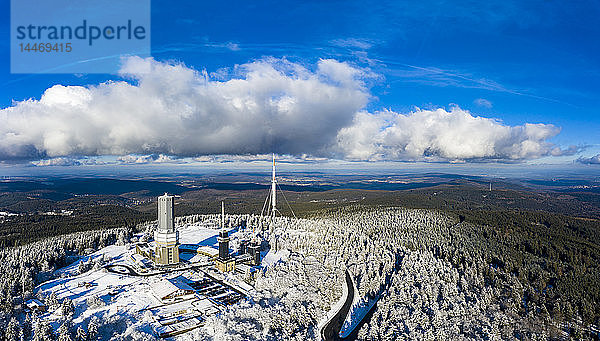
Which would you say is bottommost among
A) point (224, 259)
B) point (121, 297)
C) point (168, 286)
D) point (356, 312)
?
point (356, 312)

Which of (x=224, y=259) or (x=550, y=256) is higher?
(x=224, y=259)

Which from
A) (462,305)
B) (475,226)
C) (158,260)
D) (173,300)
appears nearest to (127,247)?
(158,260)

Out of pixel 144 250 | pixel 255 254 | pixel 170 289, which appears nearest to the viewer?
pixel 170 289

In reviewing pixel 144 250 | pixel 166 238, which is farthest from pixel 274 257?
pixel 144 250

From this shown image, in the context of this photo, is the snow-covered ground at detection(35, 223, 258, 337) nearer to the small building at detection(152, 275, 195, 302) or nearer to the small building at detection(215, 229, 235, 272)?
the small building at detection(152, 275, 195, 302)

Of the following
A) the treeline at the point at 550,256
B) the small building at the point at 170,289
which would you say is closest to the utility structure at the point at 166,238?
the small building at the point at 170,289

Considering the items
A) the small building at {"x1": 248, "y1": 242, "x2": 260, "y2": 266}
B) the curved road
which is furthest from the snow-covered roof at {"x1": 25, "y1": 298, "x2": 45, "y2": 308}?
the curved road

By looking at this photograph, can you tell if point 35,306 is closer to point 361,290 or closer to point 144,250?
point 144,250
